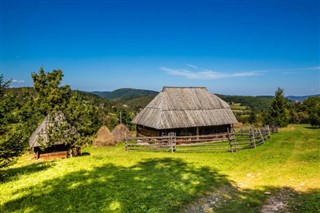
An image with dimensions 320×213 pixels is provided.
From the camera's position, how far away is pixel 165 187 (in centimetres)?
1147

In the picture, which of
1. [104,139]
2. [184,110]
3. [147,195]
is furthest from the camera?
[104,139]

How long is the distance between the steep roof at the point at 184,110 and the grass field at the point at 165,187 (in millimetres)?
15308

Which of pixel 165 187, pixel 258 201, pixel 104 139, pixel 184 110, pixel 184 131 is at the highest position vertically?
pixel 184 110

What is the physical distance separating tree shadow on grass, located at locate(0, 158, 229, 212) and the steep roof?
17.5m

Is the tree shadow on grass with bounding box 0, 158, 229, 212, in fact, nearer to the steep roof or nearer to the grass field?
the grass field

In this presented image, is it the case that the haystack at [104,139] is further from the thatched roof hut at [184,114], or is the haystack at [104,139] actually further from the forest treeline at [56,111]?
the thatched roof hut at [184,114]

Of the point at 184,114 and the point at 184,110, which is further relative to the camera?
the point at 184,110

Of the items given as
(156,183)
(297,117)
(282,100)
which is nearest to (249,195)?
(156,183)

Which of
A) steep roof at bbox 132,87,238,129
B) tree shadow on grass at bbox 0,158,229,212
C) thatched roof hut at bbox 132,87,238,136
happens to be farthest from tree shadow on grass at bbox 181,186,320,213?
steep roof at bbox 132,87,238,129

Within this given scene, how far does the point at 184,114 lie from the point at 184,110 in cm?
87

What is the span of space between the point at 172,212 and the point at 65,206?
386 cm

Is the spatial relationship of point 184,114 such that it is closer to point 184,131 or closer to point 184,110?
point 184,110

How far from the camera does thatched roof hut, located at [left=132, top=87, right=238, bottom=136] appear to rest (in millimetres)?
32469

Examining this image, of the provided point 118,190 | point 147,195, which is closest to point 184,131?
point 118,190
